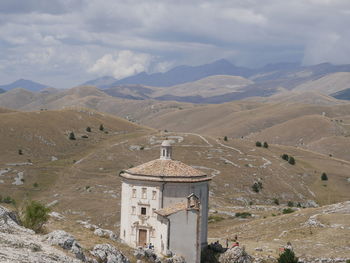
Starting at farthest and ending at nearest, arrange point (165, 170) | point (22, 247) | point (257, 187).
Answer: point (257, 187) < point (165, 170) < point (22, 247)

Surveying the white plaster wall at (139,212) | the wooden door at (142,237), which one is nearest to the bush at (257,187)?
the white plaster wall at (139,212)

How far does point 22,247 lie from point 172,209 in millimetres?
22607

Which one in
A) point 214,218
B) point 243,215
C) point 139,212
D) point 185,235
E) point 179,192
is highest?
point 179,192

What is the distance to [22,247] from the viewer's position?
32.0m

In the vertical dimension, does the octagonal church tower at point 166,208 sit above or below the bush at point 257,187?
above

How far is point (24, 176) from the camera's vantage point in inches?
5054

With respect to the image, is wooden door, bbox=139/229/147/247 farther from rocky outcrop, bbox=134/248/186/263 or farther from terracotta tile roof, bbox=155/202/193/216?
rocky outcrop, bbox=134/248/186/263

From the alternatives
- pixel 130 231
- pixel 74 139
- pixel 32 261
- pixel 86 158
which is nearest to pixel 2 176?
pixel 86 158

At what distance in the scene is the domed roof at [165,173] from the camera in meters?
55.9

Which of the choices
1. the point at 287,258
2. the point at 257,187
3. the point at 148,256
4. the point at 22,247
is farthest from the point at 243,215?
the point at 22,247

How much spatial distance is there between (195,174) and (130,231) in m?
9.56

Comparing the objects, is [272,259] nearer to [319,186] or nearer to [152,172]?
[152,172]

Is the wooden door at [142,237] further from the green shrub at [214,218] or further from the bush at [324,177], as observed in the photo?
the bush at [324,177]

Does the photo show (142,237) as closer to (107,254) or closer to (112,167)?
(107,254)
